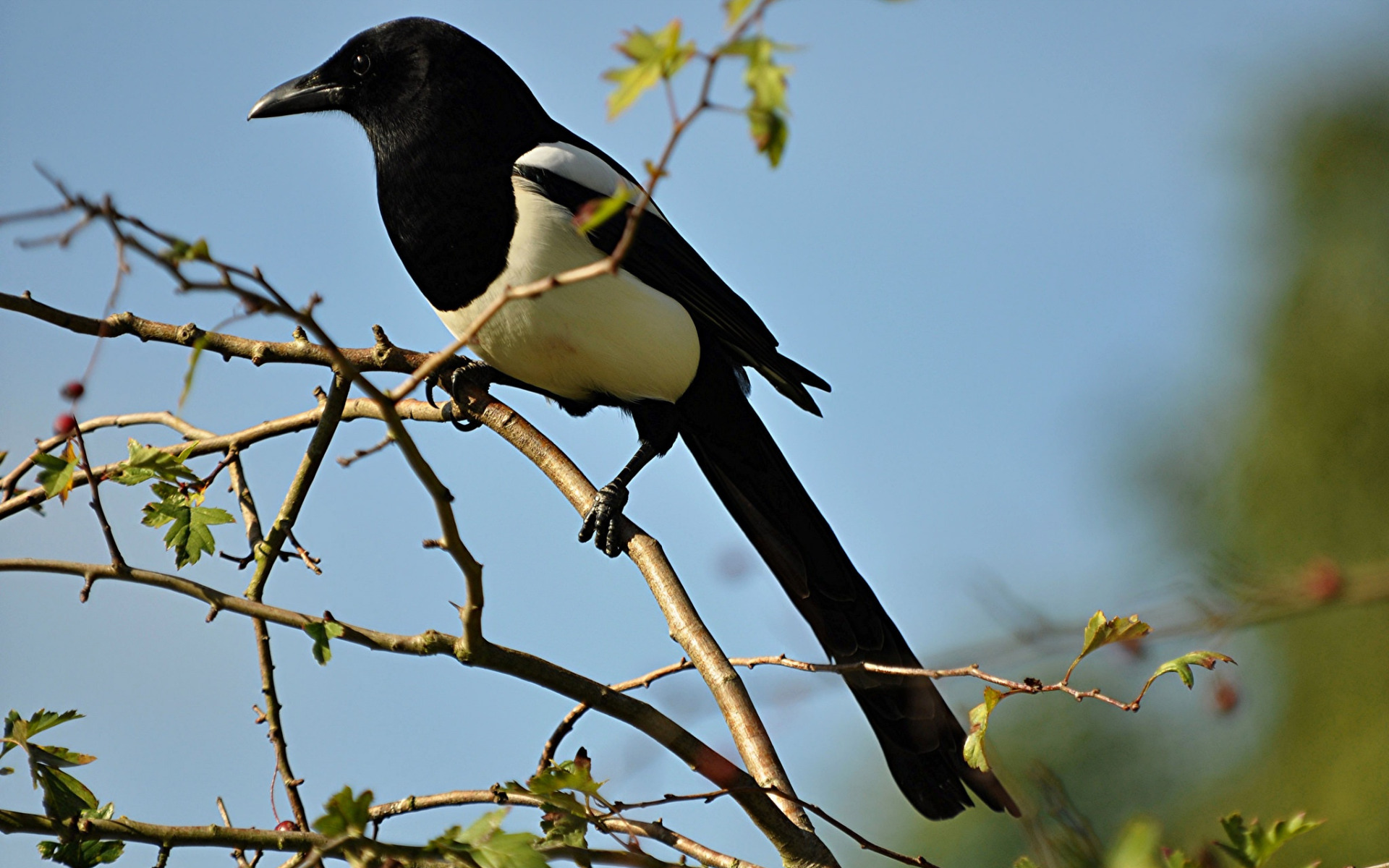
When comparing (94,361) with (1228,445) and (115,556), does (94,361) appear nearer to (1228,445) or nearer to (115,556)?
(115,556)

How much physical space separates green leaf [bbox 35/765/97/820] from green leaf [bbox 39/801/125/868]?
0.05 ft

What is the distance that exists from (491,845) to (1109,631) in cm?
68

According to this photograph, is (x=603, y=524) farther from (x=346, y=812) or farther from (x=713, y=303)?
(x=346, y=812)

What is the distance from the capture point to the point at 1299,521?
32.6 ft

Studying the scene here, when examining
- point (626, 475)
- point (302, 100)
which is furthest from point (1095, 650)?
point (302, 100)

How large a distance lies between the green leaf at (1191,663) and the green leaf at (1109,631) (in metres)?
0.05

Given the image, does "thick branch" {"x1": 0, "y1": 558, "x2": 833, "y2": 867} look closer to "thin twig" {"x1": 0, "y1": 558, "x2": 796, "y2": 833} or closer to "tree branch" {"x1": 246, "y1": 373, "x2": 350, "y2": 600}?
"thin twig" {"x1": 0, "y1": 558, "x2": 796, "y2": 833}

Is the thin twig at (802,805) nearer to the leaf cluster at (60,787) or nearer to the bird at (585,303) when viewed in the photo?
the leaf cluster at (60,787)

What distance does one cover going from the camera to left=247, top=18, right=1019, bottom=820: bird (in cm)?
222

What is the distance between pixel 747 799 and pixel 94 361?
2.61ft

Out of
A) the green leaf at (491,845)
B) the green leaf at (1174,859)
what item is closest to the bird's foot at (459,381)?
the green leaf at (491,845)

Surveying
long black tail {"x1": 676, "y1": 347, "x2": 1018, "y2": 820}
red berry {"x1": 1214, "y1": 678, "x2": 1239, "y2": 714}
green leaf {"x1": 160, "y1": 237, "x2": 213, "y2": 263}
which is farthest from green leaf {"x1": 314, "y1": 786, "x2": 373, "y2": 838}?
long black tail {"x1": 676, "y1": 347, "x2": 1018, "y2": 820}

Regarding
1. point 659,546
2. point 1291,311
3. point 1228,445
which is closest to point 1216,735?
point 1228,445

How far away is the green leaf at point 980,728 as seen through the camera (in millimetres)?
1212
